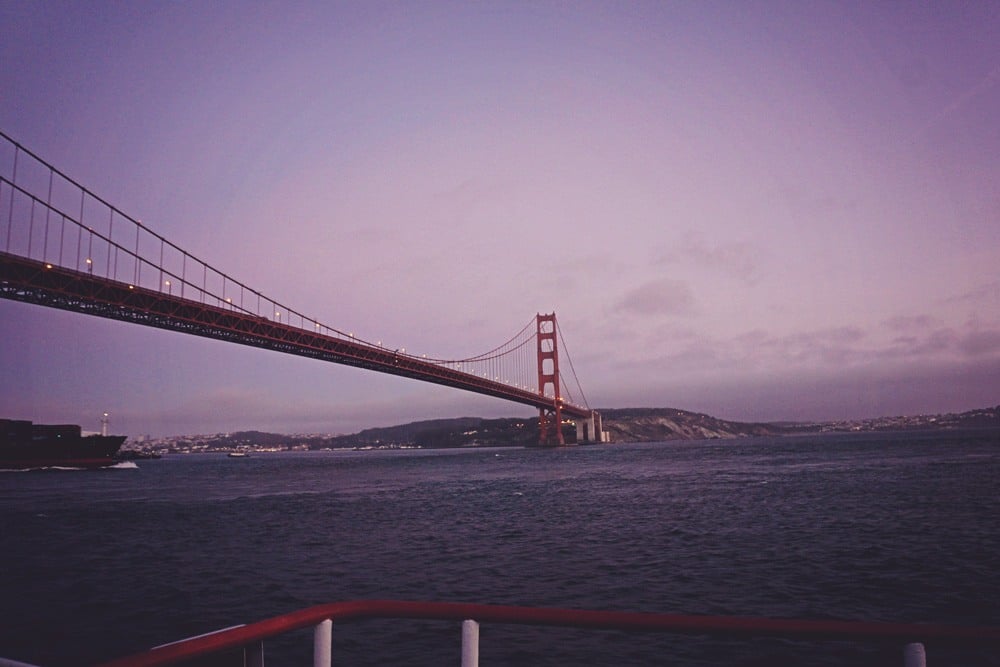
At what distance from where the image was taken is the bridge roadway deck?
31.8m

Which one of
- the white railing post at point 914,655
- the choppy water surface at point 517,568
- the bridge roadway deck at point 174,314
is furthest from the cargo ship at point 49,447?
the white railing post at point 914,655

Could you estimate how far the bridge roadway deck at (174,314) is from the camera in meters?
31.8

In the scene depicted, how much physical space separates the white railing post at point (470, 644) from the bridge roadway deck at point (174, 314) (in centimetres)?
3566

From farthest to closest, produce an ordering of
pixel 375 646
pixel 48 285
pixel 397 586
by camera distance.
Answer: pixel 48 285, pixel 397 586, pixel 375 646

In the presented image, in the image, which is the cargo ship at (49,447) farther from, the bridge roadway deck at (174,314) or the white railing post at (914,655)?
the white railing post at (914,655)

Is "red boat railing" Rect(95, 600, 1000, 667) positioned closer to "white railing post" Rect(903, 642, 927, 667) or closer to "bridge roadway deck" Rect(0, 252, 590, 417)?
"white railing post" Rect(903, 642, 927, 667)

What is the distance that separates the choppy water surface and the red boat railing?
5691 millimetres

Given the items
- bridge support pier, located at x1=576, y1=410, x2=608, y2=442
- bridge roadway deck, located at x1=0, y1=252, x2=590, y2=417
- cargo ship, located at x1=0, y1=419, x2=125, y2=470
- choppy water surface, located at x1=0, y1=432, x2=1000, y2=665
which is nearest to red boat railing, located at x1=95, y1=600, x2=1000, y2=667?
choppy water surface, located at x1=0, y1=432, x2=1000, y2=665

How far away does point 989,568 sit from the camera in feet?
38.2

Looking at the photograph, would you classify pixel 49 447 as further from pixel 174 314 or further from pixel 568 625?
pixel 568 625

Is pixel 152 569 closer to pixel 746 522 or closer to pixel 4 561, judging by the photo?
pixel 4 561

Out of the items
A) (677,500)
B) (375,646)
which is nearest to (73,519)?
(375,646)

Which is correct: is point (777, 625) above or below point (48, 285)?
below

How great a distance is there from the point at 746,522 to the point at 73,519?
21213mm
